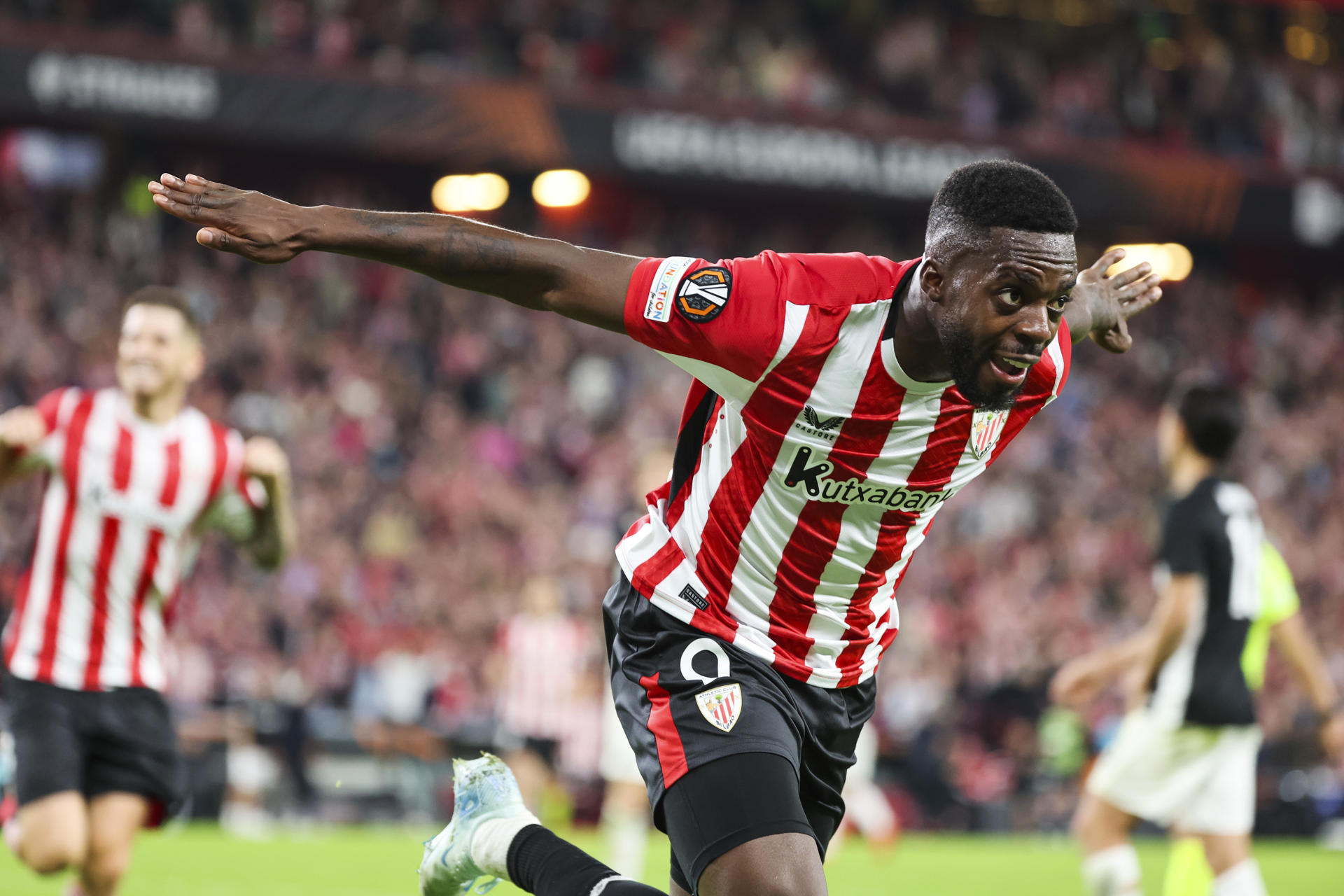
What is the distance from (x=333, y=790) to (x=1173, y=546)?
30.1ft

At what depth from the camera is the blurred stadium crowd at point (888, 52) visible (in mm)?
18656

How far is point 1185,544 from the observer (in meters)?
6.30

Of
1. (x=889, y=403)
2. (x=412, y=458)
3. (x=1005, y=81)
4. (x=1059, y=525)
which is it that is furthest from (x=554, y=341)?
(x=889, y=403)

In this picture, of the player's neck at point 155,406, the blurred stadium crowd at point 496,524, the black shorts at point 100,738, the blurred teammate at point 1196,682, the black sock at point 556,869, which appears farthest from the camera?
the blurred stadium crowd at point 496,524

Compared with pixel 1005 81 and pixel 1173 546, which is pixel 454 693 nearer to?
pixel 1173 546

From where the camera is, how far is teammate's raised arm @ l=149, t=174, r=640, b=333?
306cm

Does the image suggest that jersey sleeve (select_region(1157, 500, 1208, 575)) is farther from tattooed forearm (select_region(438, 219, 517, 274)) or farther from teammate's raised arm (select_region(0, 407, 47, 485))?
teammate's raised arm (select_region(0, 407, 47, 485))

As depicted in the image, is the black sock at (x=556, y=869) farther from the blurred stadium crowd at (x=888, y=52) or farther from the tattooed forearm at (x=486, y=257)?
the blurred stadium crowd at (x=888, y=52)

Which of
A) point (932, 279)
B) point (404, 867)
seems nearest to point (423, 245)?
point (932, 279)

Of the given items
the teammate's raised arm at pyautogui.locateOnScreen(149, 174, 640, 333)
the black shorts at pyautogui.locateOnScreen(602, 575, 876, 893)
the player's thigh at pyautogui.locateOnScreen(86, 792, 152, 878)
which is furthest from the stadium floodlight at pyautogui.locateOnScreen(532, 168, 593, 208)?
the teammate's raised arm at pyautogui.locateOnScreen(149, 174, 640, 333)

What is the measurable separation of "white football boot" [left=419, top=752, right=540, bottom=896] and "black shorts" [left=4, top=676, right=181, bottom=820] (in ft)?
4.11

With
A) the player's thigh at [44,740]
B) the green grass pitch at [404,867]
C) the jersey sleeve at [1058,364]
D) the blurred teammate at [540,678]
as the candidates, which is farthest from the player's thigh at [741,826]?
the blurred teammate at [540,678]

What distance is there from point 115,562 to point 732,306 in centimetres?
290

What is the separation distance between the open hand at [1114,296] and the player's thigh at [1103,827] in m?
2.65
